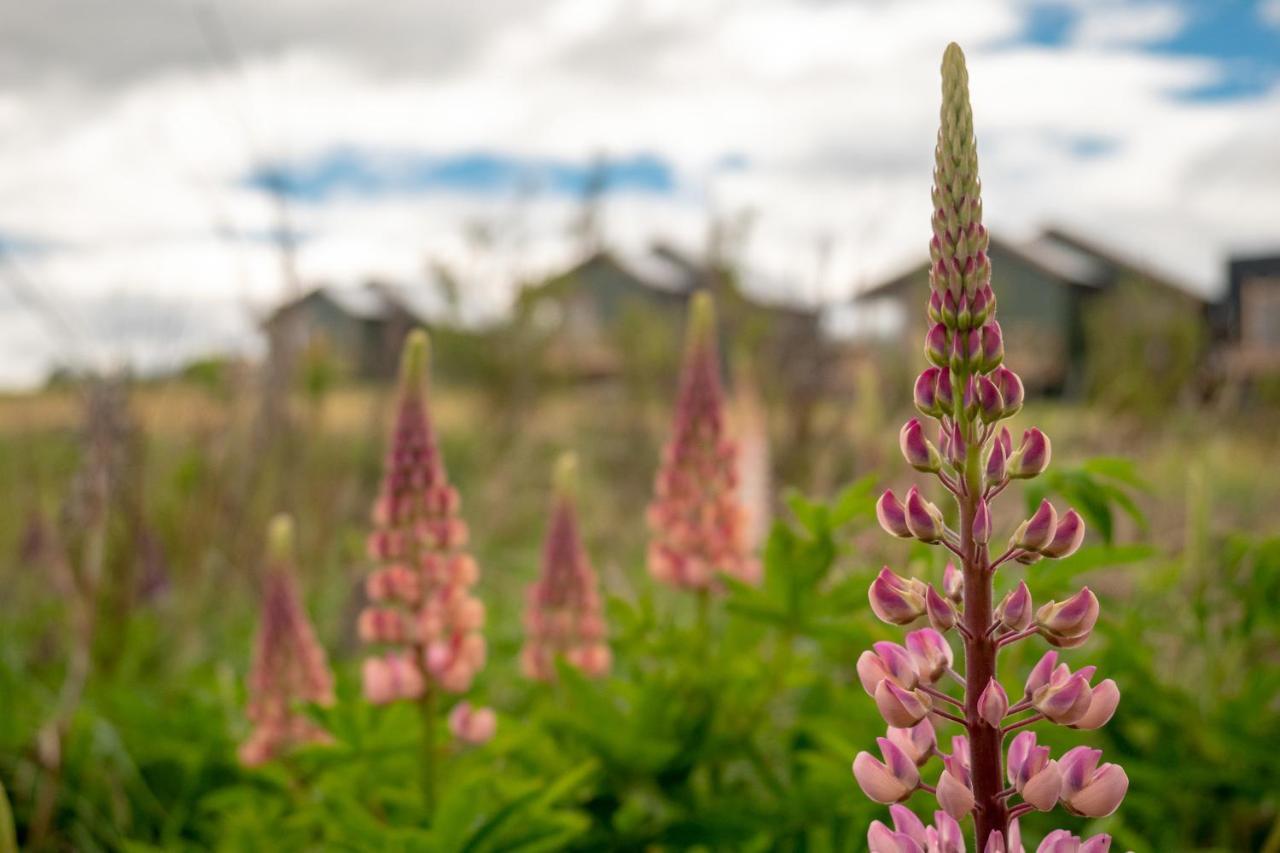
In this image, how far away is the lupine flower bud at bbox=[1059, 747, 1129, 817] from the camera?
3.45 ft

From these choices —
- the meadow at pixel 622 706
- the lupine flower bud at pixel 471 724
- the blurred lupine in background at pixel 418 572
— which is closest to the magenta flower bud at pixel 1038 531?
the meadow at pixel 622 706

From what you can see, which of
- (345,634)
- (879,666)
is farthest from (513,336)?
(879,666)

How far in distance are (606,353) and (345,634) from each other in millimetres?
12909

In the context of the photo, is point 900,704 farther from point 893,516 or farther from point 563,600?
point 563,600

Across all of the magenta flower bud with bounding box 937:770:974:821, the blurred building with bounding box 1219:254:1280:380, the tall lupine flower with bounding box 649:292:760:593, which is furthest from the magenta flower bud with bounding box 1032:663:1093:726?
the blurred building with bounding box 1219:254:1280:380

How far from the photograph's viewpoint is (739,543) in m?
3.05

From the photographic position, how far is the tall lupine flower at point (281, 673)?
2.70 metres

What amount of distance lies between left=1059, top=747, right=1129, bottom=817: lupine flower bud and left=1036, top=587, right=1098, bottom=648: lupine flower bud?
0.10 metres

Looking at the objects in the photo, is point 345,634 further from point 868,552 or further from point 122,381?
point 868,552

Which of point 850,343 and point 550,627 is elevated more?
point 850,343

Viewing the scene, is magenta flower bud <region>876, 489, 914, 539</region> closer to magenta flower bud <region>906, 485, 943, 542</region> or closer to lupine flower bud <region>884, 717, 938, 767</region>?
magenta flower bud <region>906, 485, 943, 542</region>

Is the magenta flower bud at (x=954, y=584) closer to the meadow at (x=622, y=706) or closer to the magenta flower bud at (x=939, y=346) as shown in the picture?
the magenta flower bud at (x=939, y=346)

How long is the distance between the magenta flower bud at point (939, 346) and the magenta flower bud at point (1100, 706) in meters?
0.29

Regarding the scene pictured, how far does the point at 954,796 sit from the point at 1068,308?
41.1m
